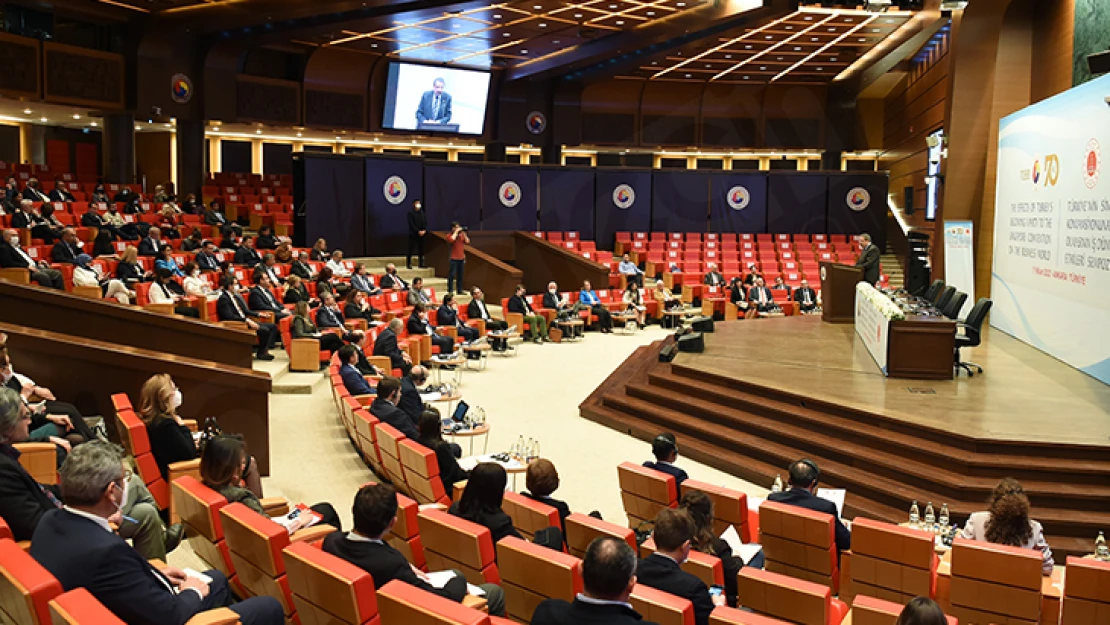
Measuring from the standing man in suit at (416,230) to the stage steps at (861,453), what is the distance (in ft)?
28.0

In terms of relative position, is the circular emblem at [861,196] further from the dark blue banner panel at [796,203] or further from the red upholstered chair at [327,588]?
the red upholstered chair at [327,588]

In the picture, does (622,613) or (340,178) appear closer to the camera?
(622,613)

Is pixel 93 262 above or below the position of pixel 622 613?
above

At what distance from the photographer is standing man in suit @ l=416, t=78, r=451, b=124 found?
21.5 metres

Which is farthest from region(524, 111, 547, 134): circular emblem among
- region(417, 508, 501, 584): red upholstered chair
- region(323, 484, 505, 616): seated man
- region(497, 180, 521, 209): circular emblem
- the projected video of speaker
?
region(323, 484, 505, 616): seated man

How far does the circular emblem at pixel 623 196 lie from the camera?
20969mm

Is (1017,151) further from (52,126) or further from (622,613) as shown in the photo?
(52,126)

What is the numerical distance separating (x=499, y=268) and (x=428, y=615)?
14014 mm

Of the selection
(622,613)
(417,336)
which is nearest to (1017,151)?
(417,336)

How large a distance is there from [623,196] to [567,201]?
4.64ft

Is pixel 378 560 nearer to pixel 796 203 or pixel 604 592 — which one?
pixel 604 592

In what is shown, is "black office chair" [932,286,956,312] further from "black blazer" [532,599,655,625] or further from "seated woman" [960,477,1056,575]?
"black blazer" [532,599,655,625]

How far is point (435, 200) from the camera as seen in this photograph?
61.0 ft

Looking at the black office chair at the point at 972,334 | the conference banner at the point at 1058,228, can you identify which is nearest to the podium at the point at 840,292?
the conference banner at the point at 1058,228
